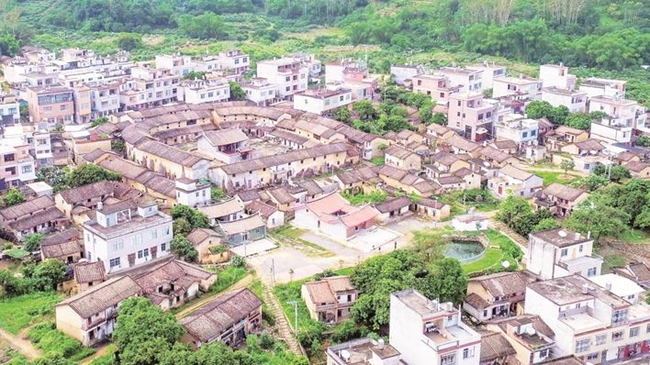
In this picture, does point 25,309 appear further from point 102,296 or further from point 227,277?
point 227,277

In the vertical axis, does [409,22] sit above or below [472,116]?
above

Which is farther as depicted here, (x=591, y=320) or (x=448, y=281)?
(x=448, y=281)

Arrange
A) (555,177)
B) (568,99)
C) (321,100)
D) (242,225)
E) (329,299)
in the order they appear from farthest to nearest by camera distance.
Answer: (568,99) < (321,100) < (555,177) < (242,225) < (329,299)

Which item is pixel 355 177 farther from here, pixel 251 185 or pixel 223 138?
pixel 223 138

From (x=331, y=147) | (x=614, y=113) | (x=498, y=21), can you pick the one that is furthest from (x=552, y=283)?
(x=498, y=21)

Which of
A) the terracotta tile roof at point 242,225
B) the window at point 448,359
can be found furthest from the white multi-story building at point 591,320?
the terracotta tile roof at point 242,225

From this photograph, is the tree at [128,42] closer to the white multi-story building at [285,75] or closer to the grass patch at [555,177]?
the white multi-story building at [285,75]

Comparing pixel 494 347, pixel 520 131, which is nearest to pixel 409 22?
pixel 520 131
